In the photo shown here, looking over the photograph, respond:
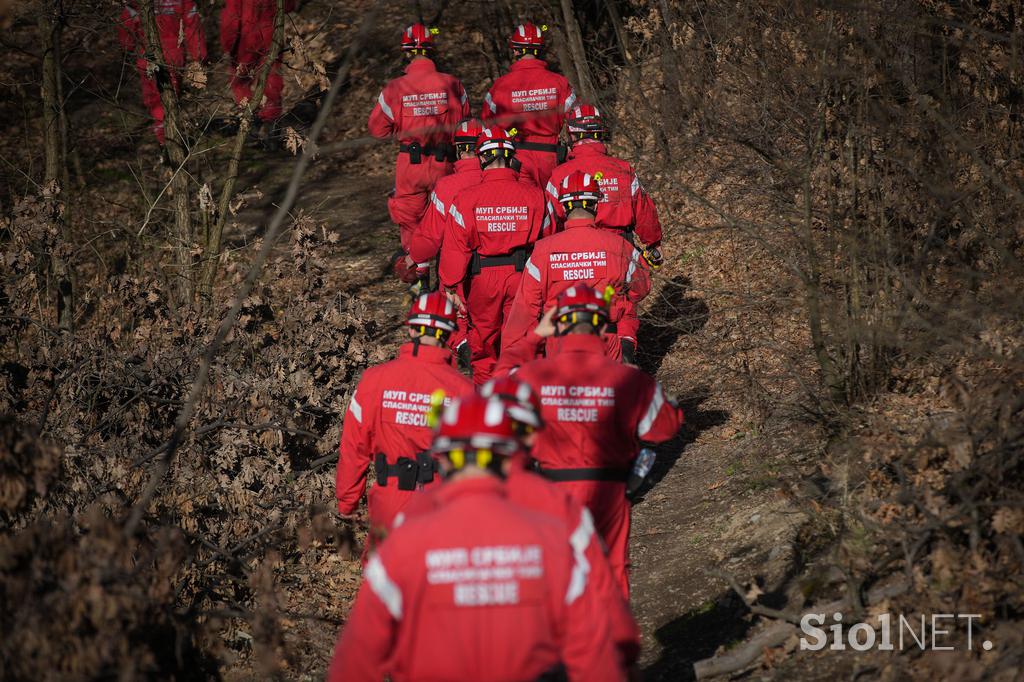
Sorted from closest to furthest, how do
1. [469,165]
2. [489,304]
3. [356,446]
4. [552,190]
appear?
[356,446]
[489,304]
[469,165]
[552,190]

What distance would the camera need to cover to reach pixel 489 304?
10.1m

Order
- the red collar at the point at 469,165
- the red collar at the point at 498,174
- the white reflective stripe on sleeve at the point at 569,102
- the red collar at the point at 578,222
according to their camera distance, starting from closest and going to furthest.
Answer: the red collar at the point at 578,222
the red collar at the point at 498,174
the red collar at the point at 469,165
the white reflective stripe on sleeve at the point at 569,102

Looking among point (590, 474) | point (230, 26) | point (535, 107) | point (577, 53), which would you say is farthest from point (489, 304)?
point (230, 26)

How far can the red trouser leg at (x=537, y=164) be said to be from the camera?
40.0 ft

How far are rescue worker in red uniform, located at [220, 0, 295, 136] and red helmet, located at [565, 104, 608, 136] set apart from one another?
386 cm

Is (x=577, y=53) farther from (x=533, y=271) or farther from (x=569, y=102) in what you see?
(x=533, y=271)

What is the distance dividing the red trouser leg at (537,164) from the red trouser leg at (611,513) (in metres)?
6.36

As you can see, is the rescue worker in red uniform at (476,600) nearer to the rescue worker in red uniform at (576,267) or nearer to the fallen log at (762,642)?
the fallen log at (762,642)

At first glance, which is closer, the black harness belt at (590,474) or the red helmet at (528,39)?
the black harness belt at (590,474)

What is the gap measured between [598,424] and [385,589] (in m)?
2.42

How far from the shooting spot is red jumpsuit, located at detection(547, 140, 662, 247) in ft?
34.5

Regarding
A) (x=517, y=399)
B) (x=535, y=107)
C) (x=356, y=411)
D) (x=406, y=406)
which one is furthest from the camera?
(x=535, y=107)

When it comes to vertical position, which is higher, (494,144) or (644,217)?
(494,144)

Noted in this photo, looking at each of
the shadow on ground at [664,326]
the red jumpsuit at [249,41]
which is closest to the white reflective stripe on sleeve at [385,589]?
the shadow on ground at [664,326]
